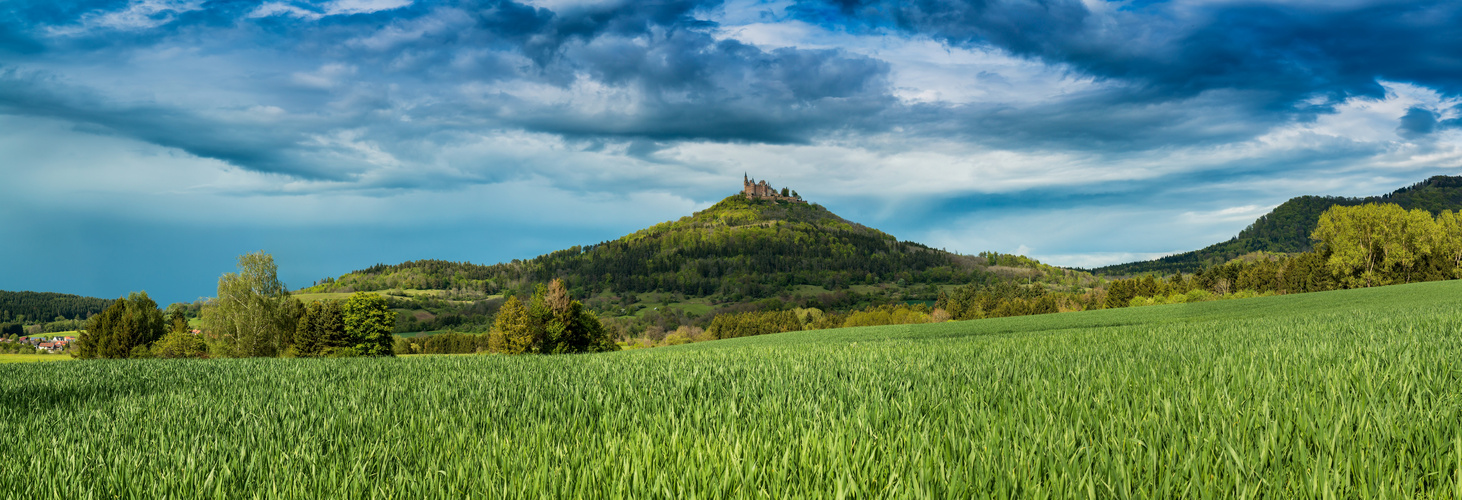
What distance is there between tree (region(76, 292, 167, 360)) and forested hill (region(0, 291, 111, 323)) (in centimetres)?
12837

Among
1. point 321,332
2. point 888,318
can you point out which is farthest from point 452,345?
point 888,318

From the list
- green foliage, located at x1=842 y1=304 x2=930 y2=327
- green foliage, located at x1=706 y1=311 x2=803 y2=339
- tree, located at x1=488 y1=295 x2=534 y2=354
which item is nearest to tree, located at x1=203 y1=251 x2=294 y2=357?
tree, located at x1=488 y1=295 x2=534 y2=354

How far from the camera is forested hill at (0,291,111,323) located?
537 feet

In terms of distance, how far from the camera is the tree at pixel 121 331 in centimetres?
6250

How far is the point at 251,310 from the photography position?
190 ft

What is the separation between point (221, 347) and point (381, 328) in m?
12.6

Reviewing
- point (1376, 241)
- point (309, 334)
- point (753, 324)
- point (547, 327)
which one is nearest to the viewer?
point (309, 334)

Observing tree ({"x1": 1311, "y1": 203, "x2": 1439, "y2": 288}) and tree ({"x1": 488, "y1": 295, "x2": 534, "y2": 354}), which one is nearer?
tree ({"x1": 488, "y1": 295, "x2": 534, "y2": 354})

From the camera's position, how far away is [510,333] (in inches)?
2800

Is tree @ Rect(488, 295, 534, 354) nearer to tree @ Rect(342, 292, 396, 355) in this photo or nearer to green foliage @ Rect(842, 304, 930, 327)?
tree @ Rect(342, 292, 396, 355)

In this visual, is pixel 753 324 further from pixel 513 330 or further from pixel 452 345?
pixel 513 330

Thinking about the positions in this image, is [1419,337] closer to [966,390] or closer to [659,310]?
[966,390]

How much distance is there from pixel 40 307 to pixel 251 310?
188 m

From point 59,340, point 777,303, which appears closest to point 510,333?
point 59,340
